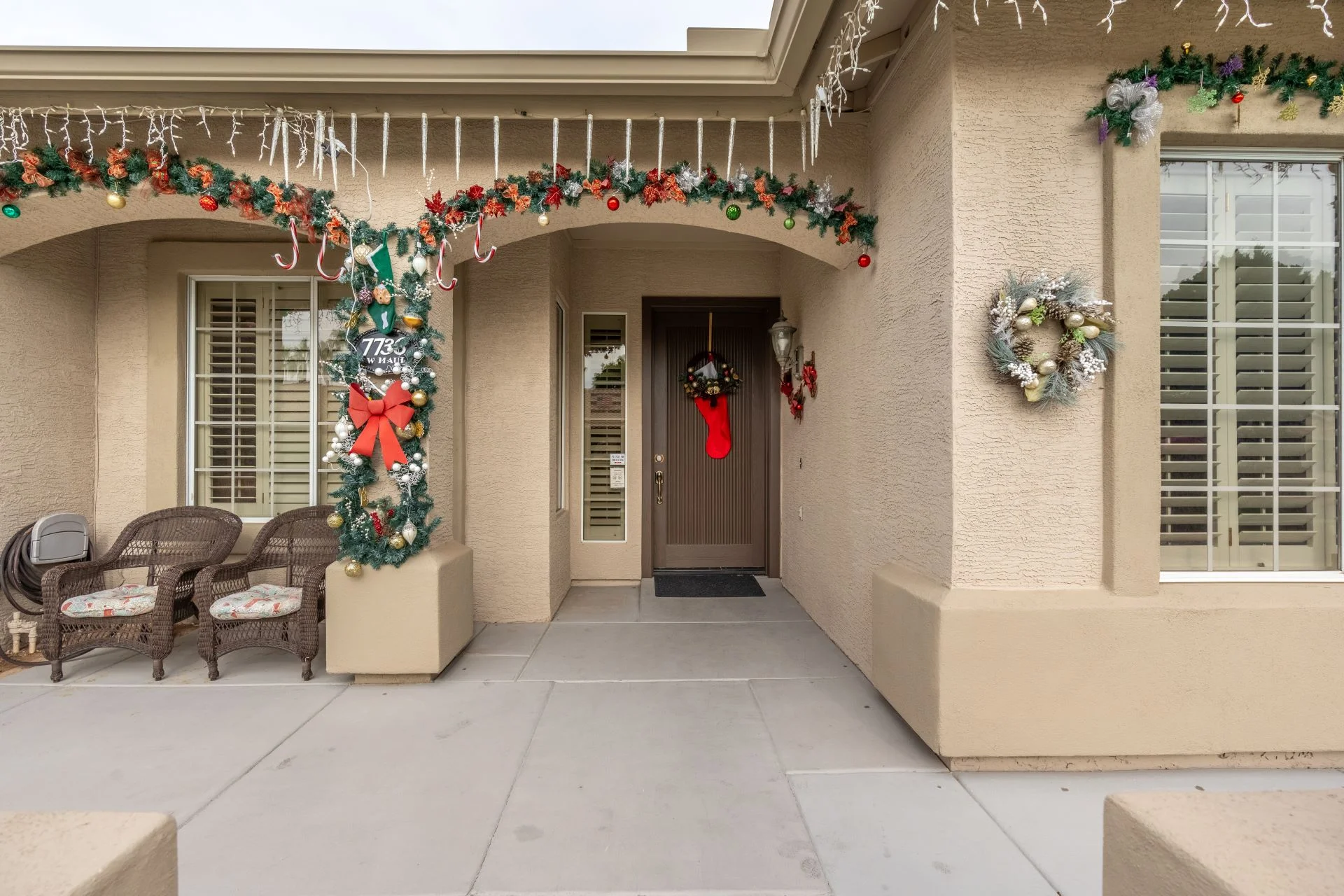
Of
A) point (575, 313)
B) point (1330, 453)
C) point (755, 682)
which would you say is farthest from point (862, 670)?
point (575, 313)

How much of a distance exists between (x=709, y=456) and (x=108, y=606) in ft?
14.6

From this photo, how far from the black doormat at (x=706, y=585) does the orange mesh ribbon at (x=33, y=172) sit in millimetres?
4614

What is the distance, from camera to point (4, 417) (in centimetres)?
374

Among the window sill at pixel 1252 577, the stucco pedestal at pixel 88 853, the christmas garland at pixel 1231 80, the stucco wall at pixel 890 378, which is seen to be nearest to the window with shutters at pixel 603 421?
the stucco wall at pixel 890 378

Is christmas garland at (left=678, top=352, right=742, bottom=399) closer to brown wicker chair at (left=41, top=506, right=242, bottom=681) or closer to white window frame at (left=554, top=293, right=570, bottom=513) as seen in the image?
white window frame at (left=554, top=293, right=570, bottom=513)

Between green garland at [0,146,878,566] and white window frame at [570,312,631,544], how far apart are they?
2.26m

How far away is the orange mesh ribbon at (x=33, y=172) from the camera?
3035 mm

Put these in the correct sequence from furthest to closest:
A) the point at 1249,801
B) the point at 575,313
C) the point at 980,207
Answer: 1. the point at 575,313
2. the point at 980,207
3. the point at 1249,801

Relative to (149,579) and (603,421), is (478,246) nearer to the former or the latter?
(603,421)

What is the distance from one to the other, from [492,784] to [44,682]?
2986 mm

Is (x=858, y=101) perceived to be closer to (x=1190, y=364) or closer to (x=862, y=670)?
(x=1190, y=364)

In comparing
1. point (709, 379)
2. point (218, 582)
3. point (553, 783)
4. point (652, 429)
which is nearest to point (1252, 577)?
point (553, 783)

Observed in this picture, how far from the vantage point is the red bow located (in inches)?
127

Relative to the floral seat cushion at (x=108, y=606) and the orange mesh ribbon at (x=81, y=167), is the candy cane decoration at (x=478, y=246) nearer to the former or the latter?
the orange mesh ribbon at (x=81, y=167)
